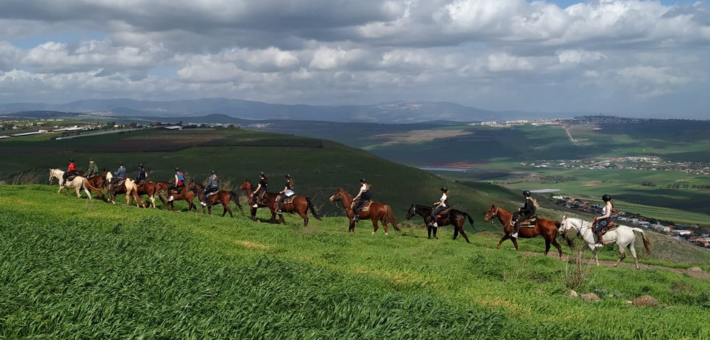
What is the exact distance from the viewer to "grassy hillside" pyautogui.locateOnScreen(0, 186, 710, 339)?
8867mm

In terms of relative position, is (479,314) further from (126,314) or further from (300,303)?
(126,314)

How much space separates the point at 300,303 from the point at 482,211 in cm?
7188

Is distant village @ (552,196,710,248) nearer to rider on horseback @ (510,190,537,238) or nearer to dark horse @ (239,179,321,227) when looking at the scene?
rider on horseback @ (510,190,537,238)

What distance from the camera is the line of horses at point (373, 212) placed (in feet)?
80.0

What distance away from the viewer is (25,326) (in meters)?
8.16

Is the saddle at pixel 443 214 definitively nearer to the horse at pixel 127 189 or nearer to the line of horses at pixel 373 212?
the line of horses at pixel 373 212

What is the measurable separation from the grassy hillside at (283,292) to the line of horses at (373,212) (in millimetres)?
3913

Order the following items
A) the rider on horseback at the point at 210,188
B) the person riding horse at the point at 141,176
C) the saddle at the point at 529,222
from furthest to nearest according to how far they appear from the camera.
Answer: the person riding horse at the point at 141,176
the rider on horseback at the point at 210,188
the saddle at the point at 529,222

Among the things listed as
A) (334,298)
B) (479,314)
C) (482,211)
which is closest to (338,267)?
(334,298)

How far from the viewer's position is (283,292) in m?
11.0

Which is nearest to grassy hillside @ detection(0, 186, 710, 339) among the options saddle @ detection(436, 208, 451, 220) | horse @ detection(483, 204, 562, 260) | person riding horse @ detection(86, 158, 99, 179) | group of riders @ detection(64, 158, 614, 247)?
group of riders @ detection(64, 158, 614, 247)

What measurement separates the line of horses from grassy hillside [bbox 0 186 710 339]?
12.8 feet

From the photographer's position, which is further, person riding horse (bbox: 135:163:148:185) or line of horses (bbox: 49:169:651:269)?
person riding horse (bbox: 135:163:148:185)

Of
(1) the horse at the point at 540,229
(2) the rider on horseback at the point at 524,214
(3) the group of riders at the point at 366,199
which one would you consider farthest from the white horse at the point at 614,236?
(2) the rider on horseback at the point at 524,214
